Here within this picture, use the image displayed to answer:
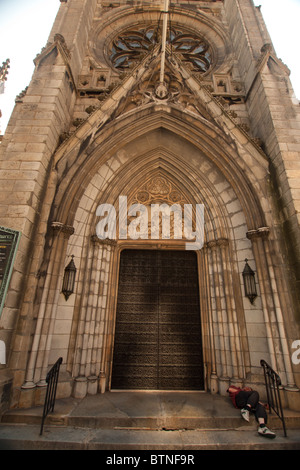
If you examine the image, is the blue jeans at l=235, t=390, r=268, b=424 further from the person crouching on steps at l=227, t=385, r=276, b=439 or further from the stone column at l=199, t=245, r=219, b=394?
the stone column at l=199, t=245, r=219, b=394

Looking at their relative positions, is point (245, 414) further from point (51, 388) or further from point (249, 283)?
point (51, 388)

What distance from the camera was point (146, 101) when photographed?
21.4 ft

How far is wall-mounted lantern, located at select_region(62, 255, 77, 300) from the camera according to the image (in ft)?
16.2

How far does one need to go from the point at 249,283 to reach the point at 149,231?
284 centimetres

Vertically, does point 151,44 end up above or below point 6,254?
above

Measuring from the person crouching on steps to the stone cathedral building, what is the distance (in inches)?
27.9

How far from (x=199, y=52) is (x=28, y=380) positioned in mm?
13182

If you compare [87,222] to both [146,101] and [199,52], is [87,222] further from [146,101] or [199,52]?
[199,52]

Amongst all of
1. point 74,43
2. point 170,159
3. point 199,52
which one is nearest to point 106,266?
point 170,159

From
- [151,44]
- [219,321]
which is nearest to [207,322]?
[219,321]

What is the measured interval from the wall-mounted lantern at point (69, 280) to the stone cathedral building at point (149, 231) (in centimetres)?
2

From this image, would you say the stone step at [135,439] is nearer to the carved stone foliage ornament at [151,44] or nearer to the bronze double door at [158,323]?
the bronze double door at [158,323]

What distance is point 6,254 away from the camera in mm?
4117

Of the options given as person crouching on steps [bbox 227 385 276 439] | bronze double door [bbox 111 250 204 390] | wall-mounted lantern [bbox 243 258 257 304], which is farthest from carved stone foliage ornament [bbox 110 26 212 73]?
person crouching on steps [bbox 227 385 276 439]
